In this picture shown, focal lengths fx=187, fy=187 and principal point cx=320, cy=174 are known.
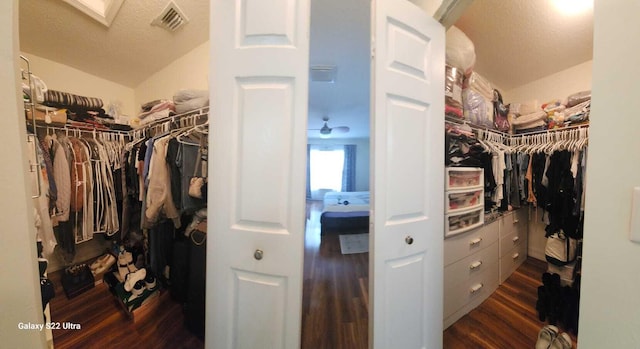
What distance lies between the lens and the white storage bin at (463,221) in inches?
50.7

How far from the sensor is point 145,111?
1874mm

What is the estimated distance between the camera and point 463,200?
1.41 meters

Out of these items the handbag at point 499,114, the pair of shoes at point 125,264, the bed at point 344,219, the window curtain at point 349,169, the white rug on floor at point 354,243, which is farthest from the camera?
the window curtain at point 349,169

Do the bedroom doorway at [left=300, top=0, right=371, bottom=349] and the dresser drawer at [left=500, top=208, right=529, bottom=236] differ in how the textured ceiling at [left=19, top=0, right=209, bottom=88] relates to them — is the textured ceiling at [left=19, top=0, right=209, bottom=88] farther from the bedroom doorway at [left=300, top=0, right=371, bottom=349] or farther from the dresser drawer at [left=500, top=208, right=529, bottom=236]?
the dresser drawer at [left=500, top=208, right=529, bottom=236]

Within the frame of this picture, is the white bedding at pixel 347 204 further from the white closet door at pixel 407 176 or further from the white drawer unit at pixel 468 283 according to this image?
the white closet door at pixel 407 176

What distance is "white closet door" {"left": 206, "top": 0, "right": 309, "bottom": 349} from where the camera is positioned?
801 mm

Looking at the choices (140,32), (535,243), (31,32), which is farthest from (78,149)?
(535,243)

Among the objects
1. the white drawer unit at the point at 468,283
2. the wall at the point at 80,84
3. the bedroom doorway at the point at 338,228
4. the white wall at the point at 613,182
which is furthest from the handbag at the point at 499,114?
the wall at the point at 80,84

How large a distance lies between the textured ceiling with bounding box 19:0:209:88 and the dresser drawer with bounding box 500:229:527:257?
329 centimetres

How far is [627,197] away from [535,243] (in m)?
2.76

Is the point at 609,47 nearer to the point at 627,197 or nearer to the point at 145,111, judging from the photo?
the point at 627,197

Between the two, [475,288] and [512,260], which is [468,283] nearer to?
[475,288]

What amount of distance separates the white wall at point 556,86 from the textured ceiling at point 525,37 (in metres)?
0.09

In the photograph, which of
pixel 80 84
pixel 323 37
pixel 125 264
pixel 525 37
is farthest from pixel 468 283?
pixel 80 84
